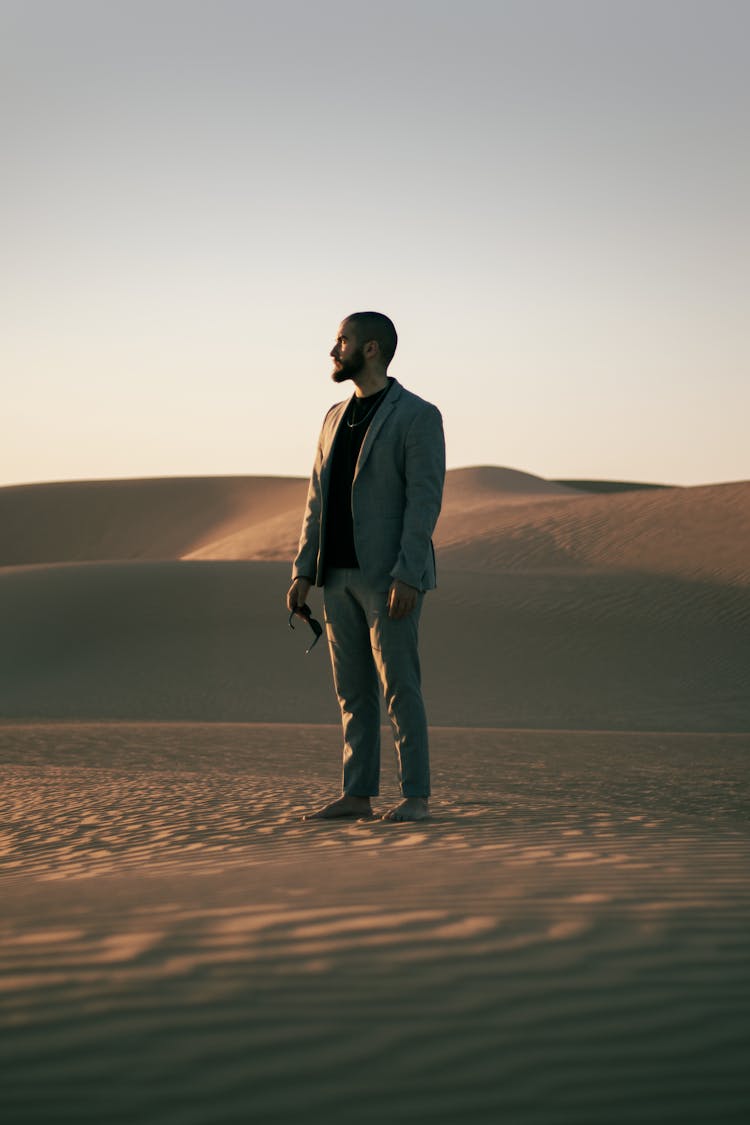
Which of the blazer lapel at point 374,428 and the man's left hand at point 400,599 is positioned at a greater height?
the blazer lapel at point 374,428

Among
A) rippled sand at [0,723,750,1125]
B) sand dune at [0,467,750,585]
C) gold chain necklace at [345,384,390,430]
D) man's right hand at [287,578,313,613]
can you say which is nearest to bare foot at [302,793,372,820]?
rippled sand at [0,723,750,1125]

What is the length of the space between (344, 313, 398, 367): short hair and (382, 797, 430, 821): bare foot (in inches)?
75.8

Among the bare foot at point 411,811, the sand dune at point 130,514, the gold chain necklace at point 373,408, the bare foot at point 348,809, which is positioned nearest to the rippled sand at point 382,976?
the bare foot at point 411,811

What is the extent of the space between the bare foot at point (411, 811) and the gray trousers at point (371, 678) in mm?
36

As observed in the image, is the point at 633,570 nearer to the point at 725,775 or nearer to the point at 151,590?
the point at 151,590

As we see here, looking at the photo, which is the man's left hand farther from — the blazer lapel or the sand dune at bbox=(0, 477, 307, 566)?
the sand dune at bbox=(0, 477, 307, 566)

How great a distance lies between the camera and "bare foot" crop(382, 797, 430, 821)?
5051mm

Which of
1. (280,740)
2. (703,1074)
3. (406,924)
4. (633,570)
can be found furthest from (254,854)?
(633,570)

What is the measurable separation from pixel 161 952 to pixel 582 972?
920 millimetres

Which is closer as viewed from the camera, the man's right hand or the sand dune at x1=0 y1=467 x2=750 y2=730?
the man's right hand

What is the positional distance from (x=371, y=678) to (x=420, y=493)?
88 cm

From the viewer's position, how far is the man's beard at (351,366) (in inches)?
205

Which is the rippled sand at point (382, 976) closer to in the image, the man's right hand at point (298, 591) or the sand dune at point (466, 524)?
the man's right hand at point (298, 591)

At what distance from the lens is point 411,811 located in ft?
16.6
